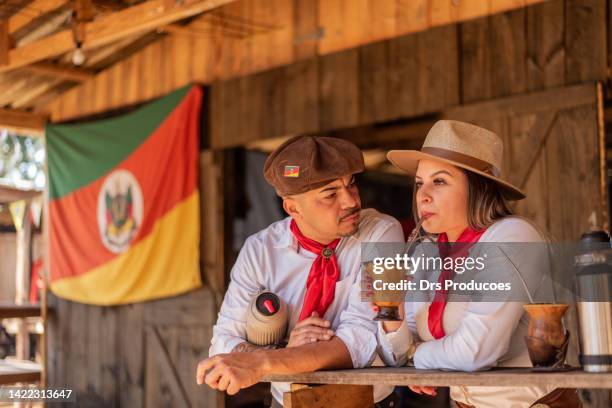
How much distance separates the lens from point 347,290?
247 cm

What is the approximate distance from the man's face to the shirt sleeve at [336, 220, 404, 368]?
177 mm

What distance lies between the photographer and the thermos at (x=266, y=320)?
7.76 feet

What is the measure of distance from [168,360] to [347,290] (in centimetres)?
448

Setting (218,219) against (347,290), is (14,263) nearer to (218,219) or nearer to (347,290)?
(218,219)

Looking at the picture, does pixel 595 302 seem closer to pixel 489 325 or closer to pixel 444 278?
pixel 489 325

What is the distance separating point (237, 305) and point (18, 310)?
5.65m

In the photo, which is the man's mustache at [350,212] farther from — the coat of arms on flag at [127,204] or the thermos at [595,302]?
the coat of arms on flag at [127,204]

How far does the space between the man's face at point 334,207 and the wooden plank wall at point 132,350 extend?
3.97 m

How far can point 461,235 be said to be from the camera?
227cm

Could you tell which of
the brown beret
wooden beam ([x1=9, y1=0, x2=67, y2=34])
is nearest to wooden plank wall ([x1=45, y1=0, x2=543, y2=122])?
wooden beam ([x1=9, y1=0, x2=67, y2=34])

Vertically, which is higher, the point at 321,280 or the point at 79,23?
the point at 79,23

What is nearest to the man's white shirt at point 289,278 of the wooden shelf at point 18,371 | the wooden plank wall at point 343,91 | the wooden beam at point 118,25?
the wooden beam at point 118,25

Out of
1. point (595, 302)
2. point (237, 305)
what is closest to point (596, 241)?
point (595, 302)

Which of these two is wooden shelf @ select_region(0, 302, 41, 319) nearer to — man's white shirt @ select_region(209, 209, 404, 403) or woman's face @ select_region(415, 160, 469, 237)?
man's white shirt @ select_region(209, 209, 404, 403)
